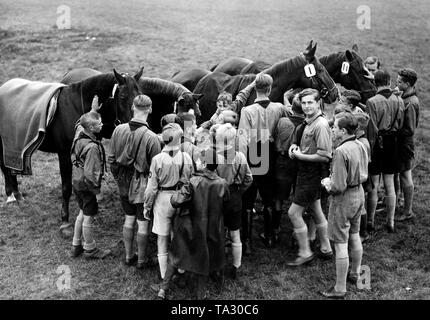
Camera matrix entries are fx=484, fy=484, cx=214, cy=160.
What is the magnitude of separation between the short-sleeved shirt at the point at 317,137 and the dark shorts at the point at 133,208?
6.61 feet

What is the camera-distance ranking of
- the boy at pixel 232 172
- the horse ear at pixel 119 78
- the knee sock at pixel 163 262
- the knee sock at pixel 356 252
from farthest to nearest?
the horse ear at pixel 119 78
the knee sock at pixel 163 262
the knee sock at pixel 356 252
the boy at pixel 232 172

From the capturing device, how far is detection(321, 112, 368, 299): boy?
4910mm

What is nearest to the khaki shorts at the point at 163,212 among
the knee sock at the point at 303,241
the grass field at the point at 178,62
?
the grass field at the point at 178,62

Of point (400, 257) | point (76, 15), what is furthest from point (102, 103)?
point (76, 15)

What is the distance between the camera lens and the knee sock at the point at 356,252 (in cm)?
527

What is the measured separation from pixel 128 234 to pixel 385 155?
11.8 ft

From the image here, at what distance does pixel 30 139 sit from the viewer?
6.99 meters

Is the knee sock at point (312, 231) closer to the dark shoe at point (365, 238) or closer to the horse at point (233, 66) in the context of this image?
the dark shoe at point (365, 238)

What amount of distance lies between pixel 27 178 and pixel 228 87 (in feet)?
13.4

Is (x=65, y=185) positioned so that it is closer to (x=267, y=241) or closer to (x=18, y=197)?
(x=18, y=197)

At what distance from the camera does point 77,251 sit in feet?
20.5

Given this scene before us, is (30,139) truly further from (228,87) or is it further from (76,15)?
(76,15)

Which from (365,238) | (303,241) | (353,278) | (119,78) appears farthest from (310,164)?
(119,78)

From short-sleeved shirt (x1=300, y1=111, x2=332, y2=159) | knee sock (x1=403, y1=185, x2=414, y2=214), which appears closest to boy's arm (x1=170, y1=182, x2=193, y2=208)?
short-sleeved shirt (x1=300, y1=111, x2=332, y2=159)
